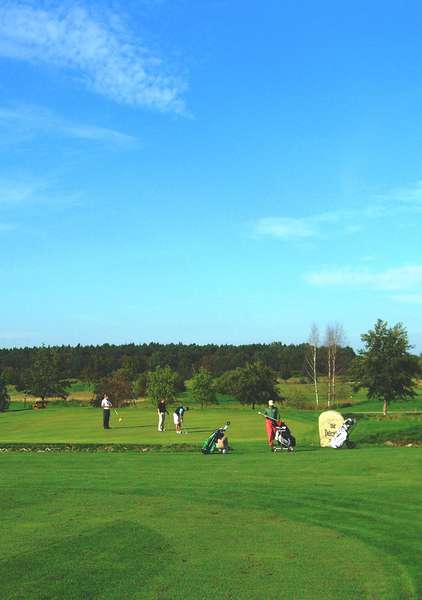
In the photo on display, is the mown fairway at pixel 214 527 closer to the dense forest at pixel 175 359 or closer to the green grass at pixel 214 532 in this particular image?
the green grass at pixel 214 532

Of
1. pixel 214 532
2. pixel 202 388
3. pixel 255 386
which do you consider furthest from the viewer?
pixel 202 388

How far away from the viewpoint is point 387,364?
55938mm

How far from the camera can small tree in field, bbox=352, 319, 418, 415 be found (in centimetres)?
5581

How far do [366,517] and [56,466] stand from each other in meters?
10.8

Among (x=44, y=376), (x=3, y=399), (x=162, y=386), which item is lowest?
(x=3, y=399)

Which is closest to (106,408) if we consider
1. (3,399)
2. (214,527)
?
(214,527)

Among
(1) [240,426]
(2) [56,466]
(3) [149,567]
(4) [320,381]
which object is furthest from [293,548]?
(4) [320,381]

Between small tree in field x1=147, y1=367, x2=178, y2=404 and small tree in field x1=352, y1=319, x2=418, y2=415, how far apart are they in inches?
1098

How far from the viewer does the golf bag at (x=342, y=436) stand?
2464cm

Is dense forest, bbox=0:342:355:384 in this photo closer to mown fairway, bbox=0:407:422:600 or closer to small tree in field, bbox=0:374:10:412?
small tree in field, bbox=0:374:10:412

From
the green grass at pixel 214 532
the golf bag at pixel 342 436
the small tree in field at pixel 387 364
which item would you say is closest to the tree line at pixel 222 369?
the small tree in field at pixel 387 364

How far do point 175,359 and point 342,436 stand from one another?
490ft

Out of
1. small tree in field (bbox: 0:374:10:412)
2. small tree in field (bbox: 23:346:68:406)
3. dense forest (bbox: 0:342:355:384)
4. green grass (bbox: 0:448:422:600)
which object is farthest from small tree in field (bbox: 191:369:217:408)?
green grass (bbox: 0:448:422:600)

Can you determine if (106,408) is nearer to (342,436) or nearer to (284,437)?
(284,437)
